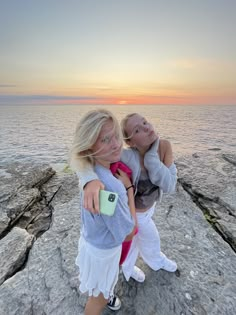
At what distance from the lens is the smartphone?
1.74 m

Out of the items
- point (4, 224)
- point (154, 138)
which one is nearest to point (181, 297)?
point (154, 138)

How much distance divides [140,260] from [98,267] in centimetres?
143

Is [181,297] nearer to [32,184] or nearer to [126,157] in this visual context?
[126,157]

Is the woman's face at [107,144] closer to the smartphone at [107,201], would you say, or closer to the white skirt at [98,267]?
the smartphone at [107,201]

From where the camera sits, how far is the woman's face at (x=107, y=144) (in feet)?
5.98

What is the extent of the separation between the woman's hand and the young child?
8 centimetres

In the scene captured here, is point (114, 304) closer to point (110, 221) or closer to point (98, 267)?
point (98, 267)

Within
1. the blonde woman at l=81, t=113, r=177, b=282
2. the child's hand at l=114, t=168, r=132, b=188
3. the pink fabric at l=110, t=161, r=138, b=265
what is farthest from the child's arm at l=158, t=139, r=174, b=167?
the child's hand at l=114, t=168, r=132, b=188

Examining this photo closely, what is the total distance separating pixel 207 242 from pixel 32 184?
395cm

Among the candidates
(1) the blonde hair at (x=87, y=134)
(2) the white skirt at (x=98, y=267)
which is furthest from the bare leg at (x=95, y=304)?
(1) the blonde hair at (x=87, y=134)

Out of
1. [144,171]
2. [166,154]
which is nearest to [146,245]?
[144,171]

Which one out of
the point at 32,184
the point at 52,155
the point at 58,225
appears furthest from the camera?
the point at 52,155

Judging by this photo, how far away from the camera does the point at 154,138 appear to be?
2.20 metres

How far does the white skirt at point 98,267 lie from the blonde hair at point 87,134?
2.32ft
